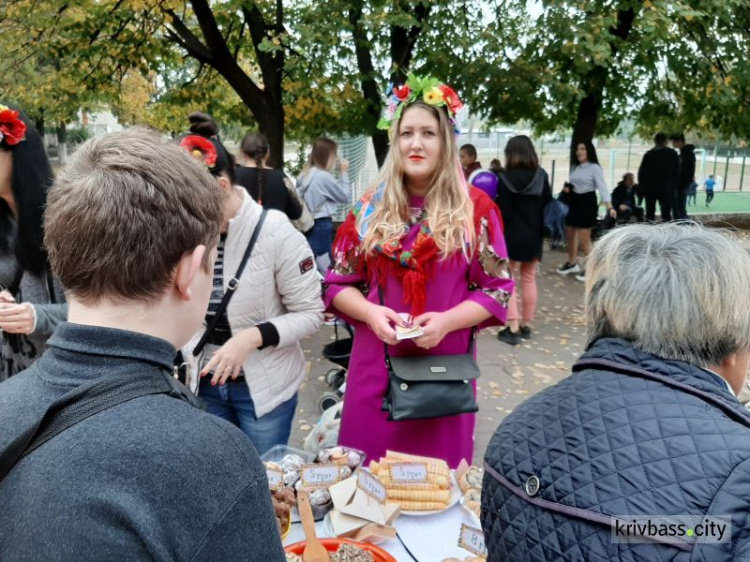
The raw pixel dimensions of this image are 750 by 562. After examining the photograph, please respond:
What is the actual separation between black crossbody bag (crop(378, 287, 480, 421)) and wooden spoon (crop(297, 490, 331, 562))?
0.53 meters

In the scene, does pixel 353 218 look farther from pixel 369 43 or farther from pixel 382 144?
pixel 382 144

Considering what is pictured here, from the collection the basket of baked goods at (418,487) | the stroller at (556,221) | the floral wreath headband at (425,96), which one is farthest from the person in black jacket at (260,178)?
the stroller at (556,221)

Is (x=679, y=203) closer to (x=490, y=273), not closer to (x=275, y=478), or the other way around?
(x=490, y=273)

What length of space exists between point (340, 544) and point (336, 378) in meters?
2.92

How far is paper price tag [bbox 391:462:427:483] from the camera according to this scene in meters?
1.86

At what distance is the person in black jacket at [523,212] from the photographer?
6.17 meters

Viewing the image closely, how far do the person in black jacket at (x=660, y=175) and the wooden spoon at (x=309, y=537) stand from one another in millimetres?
9750

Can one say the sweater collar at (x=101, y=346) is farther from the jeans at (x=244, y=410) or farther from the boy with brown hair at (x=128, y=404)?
the jeans at (x=244, y=410)

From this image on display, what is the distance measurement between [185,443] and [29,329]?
4.86ft

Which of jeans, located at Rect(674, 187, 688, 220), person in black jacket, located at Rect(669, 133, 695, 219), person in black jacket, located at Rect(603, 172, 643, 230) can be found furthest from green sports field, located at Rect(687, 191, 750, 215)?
person in black jacket, located at Rect(603, 172, 643, 230)

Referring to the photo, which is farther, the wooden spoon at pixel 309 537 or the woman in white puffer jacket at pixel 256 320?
the woman in white puffer jacket at pixel 256 320

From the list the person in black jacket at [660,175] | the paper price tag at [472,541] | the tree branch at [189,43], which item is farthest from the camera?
the person in black jacket at [660,175]

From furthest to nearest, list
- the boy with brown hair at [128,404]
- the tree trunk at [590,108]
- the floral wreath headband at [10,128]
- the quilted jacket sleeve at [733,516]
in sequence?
1. the tree trunk at [590,108]
2. the floral wreath headband at [10,128]
3. the quilted jacket sleeve at [733,516]
4. the boy with brown hair at [128,404]

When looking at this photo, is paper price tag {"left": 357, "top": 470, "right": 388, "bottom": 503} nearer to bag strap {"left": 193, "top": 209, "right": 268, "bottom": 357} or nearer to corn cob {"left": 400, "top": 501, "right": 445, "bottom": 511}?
corn cob {"left": 400, "top": 501, "right": 445, "bottom": 511}
